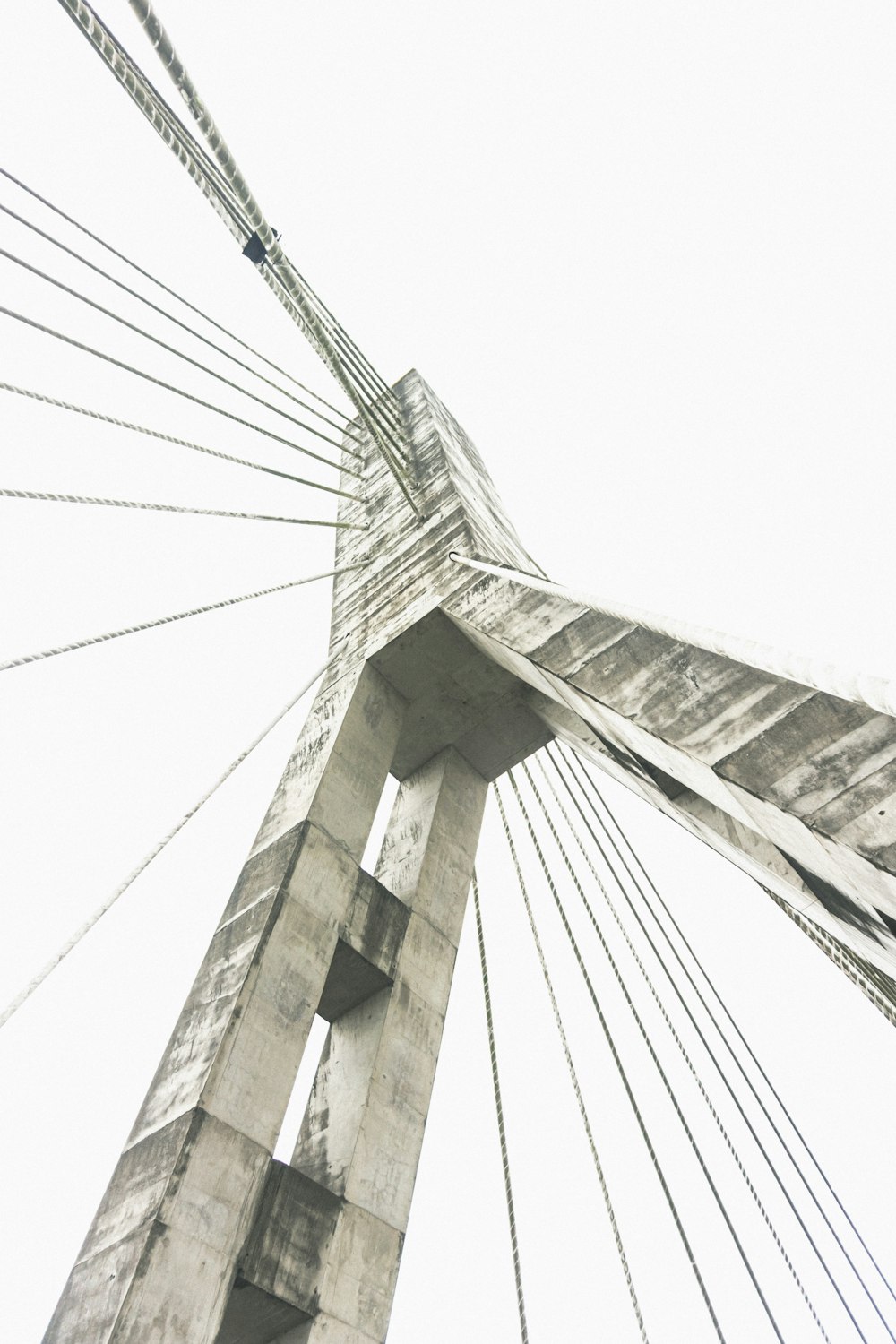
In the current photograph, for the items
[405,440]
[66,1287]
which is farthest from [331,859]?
[405,440]

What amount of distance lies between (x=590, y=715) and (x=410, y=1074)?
2.27 metres

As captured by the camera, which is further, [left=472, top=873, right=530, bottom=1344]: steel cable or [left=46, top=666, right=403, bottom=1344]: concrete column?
[left=472, top=873, right=530, bottom=1344]: steel cable

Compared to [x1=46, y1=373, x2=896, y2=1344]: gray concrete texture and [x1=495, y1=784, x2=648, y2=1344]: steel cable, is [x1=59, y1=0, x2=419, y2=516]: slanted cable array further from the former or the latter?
[x1=495, y1=784, x2=648, y2=1344]: steel cable

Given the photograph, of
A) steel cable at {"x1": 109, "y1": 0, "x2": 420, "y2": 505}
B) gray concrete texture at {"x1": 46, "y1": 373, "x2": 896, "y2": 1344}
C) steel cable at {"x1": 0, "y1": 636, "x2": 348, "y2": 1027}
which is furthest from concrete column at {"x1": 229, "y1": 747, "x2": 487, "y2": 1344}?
steel cable at {"x1": 109, "y1": 0, "x2": 420, "y2": 505}

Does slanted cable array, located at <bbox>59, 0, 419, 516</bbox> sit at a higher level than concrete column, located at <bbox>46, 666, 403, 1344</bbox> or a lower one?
higher

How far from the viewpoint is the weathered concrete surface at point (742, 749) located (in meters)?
2.84

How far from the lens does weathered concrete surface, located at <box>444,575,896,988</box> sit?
9.32 ft

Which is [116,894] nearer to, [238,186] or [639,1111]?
[238,186]

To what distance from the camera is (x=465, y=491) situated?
Answer: 297 inches

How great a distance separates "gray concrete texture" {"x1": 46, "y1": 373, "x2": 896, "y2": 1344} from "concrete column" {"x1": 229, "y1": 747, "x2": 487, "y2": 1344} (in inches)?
0.5

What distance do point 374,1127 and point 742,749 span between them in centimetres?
278

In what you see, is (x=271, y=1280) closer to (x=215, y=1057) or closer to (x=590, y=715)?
(x=215, y=1057)

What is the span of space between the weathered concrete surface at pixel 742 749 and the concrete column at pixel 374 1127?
1.55m

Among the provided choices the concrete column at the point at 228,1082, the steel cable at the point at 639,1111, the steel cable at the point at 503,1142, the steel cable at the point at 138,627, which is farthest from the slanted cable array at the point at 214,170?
the steel cable at the point at 503,1142
